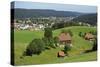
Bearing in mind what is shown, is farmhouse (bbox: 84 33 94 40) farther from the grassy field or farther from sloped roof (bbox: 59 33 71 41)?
sloped roof (bbox: 59 33 71 41)

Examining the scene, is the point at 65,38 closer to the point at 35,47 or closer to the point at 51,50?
the point at 51,50

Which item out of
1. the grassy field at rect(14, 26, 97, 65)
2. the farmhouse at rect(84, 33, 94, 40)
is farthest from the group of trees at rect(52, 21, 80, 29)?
the farmhouse at rect(84, 33, 94, 40)

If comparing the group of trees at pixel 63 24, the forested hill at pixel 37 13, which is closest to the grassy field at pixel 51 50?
the group of trees at pixel 63 24

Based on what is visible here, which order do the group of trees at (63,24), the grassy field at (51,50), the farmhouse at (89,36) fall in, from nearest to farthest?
the grassy field at (51,50), the group of trees at (63,24), the farmhouse at (89,36)

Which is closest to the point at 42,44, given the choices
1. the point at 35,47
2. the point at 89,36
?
the point at 35,47

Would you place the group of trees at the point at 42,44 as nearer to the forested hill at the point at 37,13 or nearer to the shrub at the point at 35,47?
the shrub at the point at 35,47

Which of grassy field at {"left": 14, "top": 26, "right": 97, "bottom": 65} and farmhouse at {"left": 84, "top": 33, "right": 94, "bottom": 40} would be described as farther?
farmhouse at {"left": 84, "top": 33, "right": 94, "bottom": 40}

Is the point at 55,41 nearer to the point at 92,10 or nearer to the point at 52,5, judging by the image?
the point at 52,5
